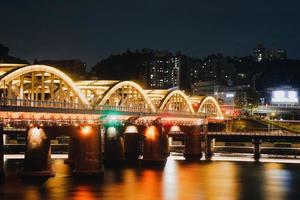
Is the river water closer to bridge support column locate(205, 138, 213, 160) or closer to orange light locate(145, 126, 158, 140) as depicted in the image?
orange light locate(145, 126, 158, 140)

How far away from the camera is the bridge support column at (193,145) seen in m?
120

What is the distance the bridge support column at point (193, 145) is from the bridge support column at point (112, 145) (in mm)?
23051

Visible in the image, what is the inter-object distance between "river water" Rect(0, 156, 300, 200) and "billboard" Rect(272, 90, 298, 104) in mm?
104130

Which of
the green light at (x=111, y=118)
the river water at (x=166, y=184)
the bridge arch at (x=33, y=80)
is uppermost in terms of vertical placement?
the bridge arch at (x=33, y=80)

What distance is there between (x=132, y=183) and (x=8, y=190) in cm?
1628

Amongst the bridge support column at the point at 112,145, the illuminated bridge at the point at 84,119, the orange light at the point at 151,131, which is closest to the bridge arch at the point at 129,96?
the illuminated bridge at the point at 84,119

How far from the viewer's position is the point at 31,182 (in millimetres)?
67938

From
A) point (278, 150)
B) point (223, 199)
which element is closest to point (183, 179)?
point (223, 199)

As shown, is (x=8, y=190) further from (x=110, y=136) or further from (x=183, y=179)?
(x=110, y=136)

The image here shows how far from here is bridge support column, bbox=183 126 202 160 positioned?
120m

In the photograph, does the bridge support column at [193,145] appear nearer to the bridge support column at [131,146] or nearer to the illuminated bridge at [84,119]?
the illuminated bridge at [84,119]

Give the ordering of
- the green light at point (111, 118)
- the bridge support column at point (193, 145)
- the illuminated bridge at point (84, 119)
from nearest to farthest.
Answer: the illuminated bridge at point (84, 119)
the green light at point (111, 118)
the bridge support column at point (193, 145)

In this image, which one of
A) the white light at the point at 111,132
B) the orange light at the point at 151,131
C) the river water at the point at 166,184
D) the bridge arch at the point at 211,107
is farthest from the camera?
the bridge arch at the point at 211,107

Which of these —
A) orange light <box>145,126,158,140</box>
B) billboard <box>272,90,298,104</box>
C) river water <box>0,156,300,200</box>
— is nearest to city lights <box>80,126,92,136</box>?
river water <box>0,156,300,200</box>
